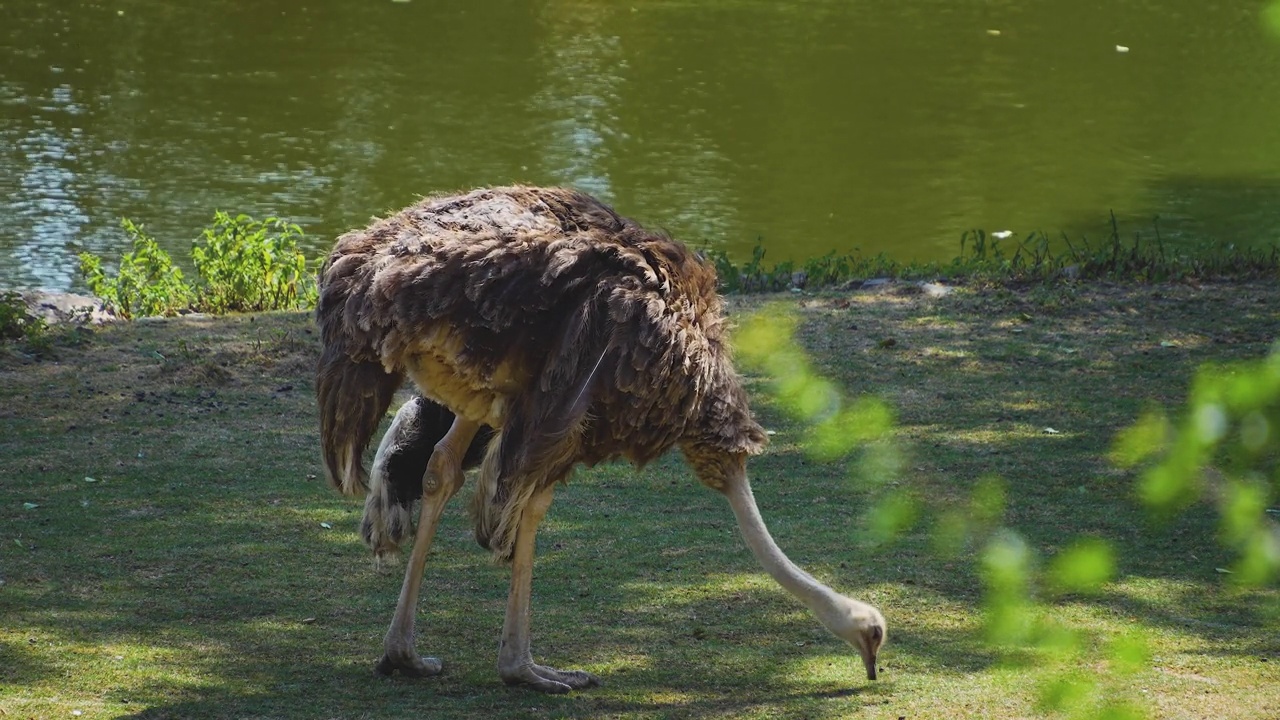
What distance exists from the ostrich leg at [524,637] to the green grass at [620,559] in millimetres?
67

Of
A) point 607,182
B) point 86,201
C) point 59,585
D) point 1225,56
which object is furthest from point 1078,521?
point 1225,56

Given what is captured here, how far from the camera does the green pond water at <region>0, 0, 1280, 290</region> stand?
1340 centimetres

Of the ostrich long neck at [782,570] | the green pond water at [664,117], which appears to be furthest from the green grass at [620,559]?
the green pond water at [664,117]

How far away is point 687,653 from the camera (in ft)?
16.0

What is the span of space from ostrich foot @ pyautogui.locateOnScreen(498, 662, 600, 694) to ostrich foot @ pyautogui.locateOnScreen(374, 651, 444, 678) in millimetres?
223

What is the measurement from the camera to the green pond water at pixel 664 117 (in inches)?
527

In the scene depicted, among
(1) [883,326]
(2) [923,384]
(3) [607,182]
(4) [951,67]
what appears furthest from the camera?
(4) [951,67]

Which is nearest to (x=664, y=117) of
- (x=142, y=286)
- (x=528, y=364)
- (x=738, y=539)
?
(x=142, y=286)

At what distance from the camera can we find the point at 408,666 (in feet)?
15.1

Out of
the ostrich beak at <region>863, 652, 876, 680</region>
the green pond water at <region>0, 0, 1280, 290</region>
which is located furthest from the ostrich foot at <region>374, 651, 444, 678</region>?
the green pond water at <region>0, 0, 1280, 290</region>

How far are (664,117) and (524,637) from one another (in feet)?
40.7

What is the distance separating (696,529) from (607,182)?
27.1 feet

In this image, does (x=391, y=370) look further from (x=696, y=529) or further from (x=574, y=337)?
(x=696, y=529)

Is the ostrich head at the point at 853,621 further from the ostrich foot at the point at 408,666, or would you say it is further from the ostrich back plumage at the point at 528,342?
the ostrich foot at the point at 408,666
